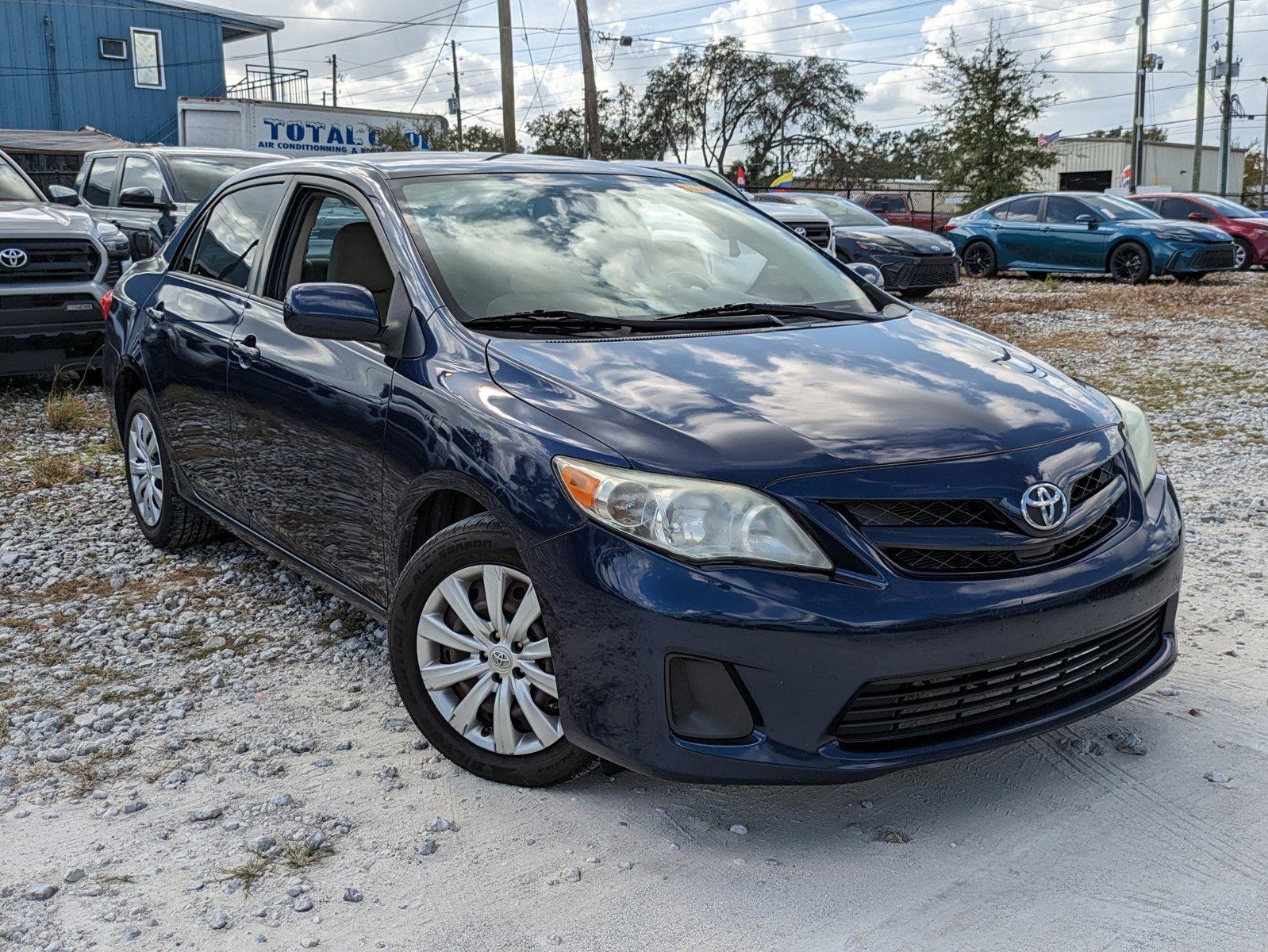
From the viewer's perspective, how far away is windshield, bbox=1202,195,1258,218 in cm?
2174

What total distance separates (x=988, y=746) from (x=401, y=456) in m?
1.64

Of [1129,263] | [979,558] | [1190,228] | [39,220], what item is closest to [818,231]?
[1129,263]

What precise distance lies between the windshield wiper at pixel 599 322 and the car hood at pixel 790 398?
90 millimetres

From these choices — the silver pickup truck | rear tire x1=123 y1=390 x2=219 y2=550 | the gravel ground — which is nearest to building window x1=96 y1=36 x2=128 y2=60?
the silver pickup truck

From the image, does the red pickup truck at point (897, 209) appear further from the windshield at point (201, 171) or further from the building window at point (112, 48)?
the building window at point (112, 48)

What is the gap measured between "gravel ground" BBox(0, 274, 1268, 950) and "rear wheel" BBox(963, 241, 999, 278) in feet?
55.1

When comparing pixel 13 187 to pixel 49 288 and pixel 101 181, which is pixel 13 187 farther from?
pixel 101 181

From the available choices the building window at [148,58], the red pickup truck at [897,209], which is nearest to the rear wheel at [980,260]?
the red pickup truck at [897,209]

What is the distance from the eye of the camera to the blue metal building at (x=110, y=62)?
35.1m

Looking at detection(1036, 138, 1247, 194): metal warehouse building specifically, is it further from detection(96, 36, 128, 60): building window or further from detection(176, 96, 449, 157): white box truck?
detection(96, 36, 128, 60): building window

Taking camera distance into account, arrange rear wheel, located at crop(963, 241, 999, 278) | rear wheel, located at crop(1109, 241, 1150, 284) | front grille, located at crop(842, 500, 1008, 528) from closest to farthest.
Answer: front grille, located at crop(842, 500, 1008, 528), rear wheel, located at crop(1109, 241, 1150, 284), rear wheel, located at crop(963, 241, 999, 278)

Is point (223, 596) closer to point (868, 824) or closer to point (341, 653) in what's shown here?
point (341, 653)

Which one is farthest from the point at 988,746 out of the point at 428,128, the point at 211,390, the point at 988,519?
the point at 428,128

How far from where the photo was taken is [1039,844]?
2.86m
